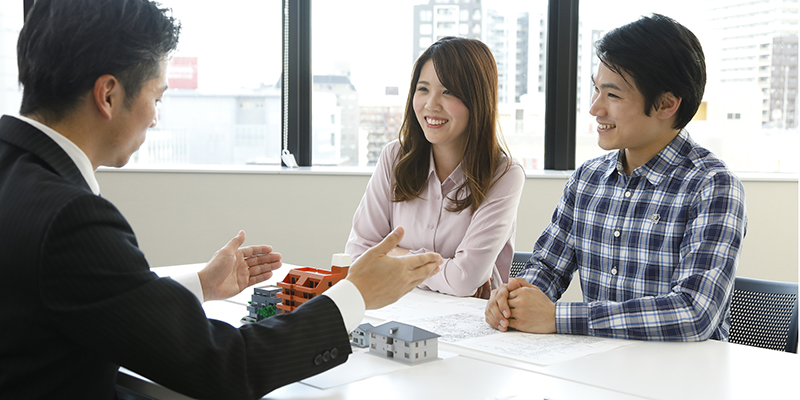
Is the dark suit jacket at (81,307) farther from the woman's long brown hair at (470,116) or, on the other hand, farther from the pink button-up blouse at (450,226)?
the woman's long brown hair at (470,116)

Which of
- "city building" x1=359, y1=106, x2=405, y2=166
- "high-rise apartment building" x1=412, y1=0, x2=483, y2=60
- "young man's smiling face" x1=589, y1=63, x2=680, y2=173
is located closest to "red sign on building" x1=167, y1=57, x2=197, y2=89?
"city building" x1=359, y1=106, x2=405, y2=166

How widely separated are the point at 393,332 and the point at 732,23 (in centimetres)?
321

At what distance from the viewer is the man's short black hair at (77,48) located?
37.5 inches

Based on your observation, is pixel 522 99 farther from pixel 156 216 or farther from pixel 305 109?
pixel 156 216

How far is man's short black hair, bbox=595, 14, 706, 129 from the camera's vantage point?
1.63 meters

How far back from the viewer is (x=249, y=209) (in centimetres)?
363

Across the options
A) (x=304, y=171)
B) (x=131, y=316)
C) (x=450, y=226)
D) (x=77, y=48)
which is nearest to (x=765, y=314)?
(x=450, y=226)

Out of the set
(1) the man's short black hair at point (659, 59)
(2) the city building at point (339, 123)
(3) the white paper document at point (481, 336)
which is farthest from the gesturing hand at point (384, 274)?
(2) the city building at point (339, 123)

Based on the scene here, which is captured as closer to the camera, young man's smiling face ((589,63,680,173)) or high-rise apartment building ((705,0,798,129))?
young man's smiling face ((589,63,680,173))

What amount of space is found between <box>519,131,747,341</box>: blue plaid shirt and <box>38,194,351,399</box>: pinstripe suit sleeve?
30.2 inches

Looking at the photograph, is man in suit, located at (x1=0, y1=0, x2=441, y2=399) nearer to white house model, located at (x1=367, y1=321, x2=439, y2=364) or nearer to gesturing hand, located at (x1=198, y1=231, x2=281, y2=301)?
white house model, located at (x1=367, y1=321, x2=439, y2=364)

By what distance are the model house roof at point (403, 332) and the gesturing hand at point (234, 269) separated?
0.41 m

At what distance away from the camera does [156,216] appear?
12.0 ft

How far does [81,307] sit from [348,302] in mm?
401
